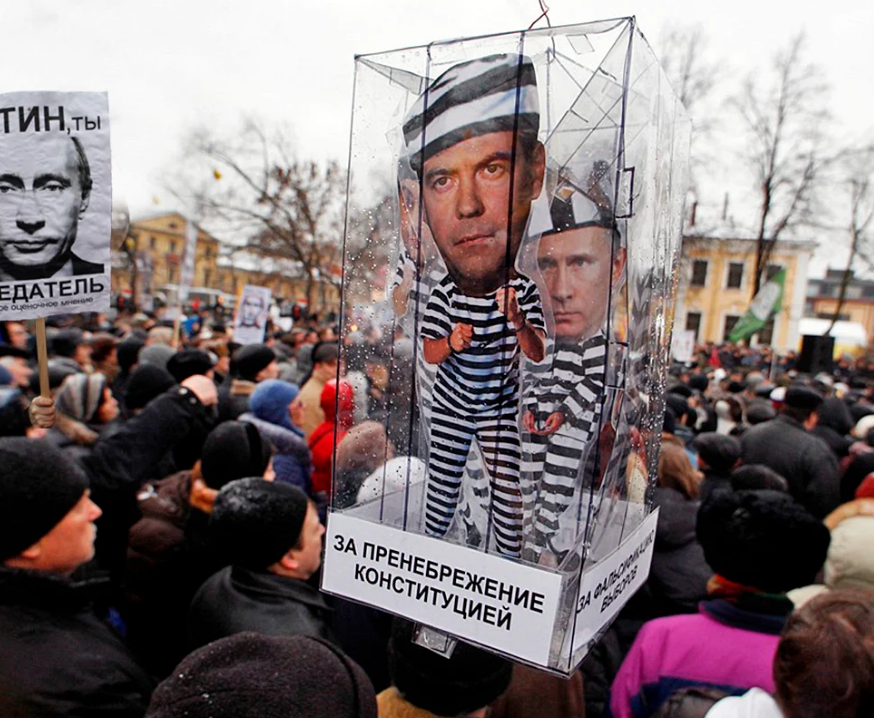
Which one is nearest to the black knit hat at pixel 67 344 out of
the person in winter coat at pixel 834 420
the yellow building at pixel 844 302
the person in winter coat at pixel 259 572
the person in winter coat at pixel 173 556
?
the person in winter coat at pixel 173 556

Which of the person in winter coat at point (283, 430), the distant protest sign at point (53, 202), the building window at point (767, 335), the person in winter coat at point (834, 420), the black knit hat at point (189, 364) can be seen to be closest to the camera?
the distant protest sign at point (53, 202)

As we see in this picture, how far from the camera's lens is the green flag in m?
A: 9.84

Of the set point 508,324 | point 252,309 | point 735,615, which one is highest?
point 508,324

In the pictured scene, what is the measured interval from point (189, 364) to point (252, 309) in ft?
10.8

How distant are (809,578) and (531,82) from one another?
1.59m

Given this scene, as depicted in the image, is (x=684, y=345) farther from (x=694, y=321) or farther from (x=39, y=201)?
(x=694, y=321)

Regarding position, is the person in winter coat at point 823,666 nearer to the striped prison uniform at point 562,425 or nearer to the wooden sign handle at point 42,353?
the striped prison uniform at point 562,425

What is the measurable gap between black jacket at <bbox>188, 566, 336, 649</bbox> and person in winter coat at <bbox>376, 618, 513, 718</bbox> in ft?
1.27

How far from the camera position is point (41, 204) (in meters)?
1.76

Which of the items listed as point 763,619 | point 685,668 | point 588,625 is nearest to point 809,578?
point 763,619

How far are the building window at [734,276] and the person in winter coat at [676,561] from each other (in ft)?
114

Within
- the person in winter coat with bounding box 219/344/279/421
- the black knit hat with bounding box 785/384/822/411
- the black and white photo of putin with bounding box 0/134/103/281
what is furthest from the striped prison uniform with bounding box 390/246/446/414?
the black knit hat with bounding box 785/384/822/411

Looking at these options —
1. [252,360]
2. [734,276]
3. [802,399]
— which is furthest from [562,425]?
[734,276]

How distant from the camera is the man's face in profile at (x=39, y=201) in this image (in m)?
1.72
